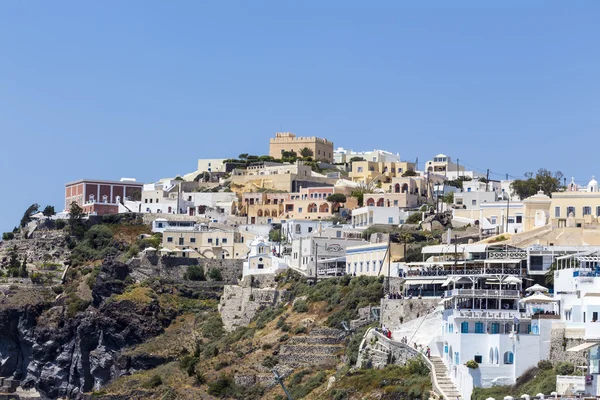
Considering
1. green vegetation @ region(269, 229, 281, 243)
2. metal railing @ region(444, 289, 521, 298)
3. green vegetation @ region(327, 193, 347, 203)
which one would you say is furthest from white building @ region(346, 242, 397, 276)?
green vegetation @ region(327, 193, 347, 203)

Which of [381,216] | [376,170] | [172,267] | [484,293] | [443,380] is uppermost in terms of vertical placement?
[376,170]

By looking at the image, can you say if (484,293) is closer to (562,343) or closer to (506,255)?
(562,343)

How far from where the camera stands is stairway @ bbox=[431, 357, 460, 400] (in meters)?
61.1

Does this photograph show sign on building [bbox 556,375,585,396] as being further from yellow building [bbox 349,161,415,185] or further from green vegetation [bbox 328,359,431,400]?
yellow building [bbox 349,161,415,185]

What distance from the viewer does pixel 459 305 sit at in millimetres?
65062

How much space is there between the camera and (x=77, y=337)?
349 ft

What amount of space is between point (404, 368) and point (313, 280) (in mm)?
24686

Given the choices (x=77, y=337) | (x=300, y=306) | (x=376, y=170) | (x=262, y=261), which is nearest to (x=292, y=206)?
(x=376, y=170)

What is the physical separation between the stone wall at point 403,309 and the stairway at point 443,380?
26.5 feet

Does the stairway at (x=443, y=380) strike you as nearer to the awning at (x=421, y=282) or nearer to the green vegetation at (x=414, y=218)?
the awning at (x=421, y=282)

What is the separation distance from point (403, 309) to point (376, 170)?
61.3 meters

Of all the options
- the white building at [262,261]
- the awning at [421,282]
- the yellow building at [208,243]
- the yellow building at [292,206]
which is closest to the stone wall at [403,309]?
the awning at [421,282]

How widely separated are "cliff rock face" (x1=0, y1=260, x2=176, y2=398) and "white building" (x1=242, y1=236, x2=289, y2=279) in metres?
7.27

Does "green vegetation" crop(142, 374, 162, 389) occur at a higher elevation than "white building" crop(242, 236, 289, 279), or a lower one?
lower
